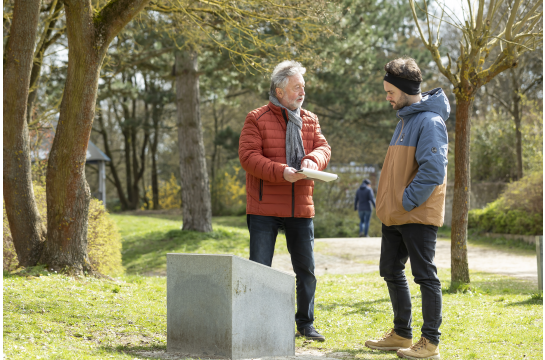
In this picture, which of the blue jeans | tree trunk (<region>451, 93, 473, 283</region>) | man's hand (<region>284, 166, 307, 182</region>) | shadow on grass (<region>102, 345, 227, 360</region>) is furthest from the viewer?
the blue jeans

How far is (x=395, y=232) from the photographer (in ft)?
12.0

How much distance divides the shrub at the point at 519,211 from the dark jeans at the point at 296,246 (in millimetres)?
10862

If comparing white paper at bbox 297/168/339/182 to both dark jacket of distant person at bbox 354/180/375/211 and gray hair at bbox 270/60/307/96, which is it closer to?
gray hair at bbox 270/60/307/96

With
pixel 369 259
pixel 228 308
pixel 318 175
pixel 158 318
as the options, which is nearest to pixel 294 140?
pixel 318 175

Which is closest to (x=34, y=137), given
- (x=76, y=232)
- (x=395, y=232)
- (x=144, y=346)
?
(x=76, y=232)

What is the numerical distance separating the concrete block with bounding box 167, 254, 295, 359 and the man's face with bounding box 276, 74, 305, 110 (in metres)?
1.28

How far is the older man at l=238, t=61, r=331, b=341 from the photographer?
382 centimetres

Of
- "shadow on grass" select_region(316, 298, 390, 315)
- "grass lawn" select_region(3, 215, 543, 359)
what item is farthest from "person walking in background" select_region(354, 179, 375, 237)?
"shadow on grass" select_region(316, 298, 390, 315)

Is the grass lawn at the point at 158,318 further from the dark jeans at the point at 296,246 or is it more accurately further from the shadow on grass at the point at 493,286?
the dark jeans at the point at 296,246

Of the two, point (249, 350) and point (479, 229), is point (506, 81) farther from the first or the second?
point (249, 350)

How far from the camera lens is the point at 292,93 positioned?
3898mm

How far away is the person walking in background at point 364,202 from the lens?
15258 mm

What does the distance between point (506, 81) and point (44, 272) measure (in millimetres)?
18708

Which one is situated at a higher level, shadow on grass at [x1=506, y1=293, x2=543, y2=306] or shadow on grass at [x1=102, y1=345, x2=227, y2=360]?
shadow on grass at [x1=102, y1=345, x2=227, y2=360]
